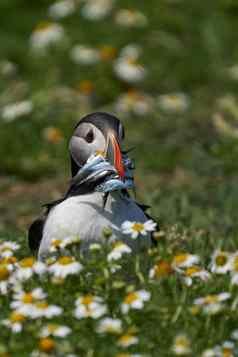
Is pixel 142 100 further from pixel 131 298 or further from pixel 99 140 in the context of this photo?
pixel 131 298

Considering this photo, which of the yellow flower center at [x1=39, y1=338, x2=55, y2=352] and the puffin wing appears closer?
the yellow flower center at [x1=39, y1=338, x2=55, y2=352]

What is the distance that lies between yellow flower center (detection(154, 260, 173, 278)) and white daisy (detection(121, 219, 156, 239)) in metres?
0.25

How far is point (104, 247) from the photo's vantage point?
4977 millimetres

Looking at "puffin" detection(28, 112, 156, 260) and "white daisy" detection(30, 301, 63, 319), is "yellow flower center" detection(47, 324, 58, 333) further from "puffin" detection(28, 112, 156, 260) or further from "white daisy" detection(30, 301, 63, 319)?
"puffin" detection(28, 112, 156, 260)

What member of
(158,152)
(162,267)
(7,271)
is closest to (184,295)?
(162,267)

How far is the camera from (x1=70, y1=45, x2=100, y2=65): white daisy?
1118cm

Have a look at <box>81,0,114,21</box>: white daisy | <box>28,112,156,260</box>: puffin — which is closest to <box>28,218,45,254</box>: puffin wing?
<box>28,112,156,260</box>: puffin

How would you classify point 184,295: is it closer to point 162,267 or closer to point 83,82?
point 162,267

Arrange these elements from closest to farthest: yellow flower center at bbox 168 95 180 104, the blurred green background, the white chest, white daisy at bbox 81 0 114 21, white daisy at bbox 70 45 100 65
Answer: the white chest, the blurred green background, yellow flower center at bbox 168 95 180 104, white daisy at bbox 70 45 100 65, white daisy at bbox 81 0 114 21

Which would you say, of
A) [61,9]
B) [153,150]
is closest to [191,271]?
[153,150]

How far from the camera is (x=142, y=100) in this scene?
34.6 feet

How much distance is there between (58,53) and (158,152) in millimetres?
2207

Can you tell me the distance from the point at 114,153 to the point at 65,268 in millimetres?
826

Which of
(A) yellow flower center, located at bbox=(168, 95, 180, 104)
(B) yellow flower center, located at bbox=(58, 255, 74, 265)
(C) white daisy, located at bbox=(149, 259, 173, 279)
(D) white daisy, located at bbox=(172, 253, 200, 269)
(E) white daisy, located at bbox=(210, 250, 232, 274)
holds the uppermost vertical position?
(B) yellow flower center, located at bbox=(58, 255, 74, 265)
